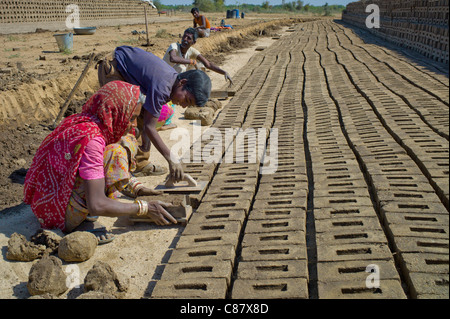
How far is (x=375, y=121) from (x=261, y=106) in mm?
1835

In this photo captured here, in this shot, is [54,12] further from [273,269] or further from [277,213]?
[273,269]

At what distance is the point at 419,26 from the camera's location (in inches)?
436

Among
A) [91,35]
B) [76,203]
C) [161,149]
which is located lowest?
[76,203]

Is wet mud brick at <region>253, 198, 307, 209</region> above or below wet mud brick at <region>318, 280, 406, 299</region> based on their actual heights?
above

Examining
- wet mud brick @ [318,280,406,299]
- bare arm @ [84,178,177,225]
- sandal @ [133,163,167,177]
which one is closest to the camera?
wet mud brick @ [318,280,406,299]

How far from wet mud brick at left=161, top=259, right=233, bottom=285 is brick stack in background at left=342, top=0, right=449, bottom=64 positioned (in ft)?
18.2

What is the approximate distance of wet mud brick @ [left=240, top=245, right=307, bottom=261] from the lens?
2537 mm

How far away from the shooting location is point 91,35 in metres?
16.5

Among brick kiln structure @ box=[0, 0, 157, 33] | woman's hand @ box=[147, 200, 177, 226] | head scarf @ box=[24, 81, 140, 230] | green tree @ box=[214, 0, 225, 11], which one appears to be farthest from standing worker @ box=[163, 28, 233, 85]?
green tree @ box=[214, 0, 225, 11]

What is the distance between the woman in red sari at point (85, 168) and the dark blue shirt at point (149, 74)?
0.84 ft

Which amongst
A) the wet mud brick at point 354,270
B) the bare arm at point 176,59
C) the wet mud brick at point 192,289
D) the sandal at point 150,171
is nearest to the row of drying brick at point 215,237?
the wet mud brick at point 192,289

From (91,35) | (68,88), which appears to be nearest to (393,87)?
(68,88)

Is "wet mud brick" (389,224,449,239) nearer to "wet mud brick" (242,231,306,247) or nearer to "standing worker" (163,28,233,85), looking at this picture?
"wet mud brick" (242,231,306,247)
